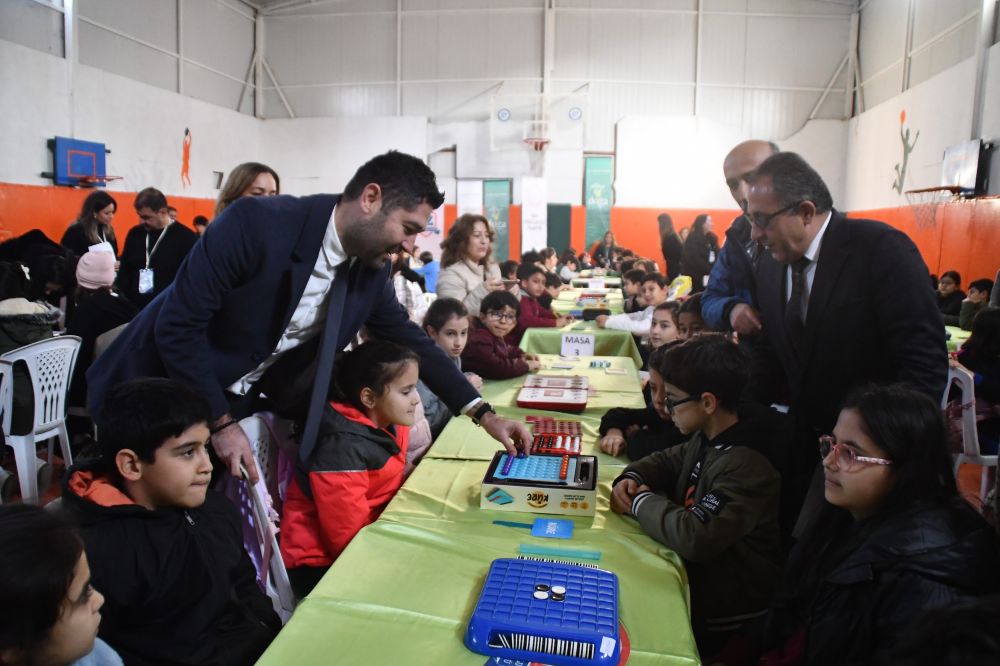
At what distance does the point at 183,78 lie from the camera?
460 inches

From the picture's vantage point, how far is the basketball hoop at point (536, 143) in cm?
1331

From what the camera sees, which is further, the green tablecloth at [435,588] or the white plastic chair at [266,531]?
the white plastic chair at [266,531]

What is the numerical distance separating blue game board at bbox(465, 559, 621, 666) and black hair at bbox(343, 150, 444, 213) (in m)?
0.88

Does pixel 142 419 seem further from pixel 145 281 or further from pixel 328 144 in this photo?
pixel 328 144

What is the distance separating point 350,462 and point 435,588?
0.63 m

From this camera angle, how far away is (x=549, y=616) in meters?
1.08

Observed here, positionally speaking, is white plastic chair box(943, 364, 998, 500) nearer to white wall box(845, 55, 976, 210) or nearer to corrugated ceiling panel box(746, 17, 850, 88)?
white wall box(845, 55, 976, 210)

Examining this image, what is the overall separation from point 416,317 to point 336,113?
10559mm

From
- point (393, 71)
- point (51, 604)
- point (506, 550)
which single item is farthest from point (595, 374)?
point (393, 71)

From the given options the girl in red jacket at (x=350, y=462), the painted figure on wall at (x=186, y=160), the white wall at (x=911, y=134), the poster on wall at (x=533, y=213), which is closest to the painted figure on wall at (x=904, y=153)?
the white wall at (x=911, y=134)

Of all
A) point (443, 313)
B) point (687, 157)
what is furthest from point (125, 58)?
point (443, 313)

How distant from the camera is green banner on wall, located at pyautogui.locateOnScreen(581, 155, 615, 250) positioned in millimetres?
13742

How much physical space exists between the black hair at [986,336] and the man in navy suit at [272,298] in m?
2.90

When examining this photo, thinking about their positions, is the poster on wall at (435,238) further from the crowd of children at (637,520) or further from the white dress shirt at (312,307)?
the white dress shirt at (312,307)
